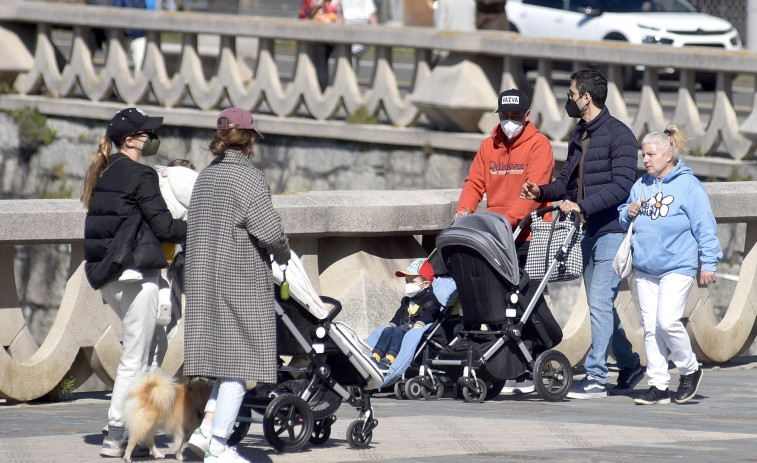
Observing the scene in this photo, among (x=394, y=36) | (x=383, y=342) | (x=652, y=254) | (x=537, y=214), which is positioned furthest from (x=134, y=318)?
(x=394, y=36)

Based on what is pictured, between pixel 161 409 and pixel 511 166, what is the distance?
296 centimetres

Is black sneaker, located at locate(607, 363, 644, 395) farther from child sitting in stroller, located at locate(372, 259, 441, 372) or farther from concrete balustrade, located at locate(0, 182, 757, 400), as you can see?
child sitting in stroller, located at locate(372, 259, 441, 372)

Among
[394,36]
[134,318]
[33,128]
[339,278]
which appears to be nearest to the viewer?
[134,318]

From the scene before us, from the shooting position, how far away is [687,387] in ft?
24.5

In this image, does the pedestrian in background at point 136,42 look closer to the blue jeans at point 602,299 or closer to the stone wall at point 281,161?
the stone wall at point 281,161

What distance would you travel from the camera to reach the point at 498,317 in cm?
745

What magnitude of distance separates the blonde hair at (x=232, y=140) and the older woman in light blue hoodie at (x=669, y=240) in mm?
2508

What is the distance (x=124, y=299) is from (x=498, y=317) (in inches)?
88.7

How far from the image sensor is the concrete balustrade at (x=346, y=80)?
37.8 ft

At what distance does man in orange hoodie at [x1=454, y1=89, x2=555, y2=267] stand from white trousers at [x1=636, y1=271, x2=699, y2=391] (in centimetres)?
78

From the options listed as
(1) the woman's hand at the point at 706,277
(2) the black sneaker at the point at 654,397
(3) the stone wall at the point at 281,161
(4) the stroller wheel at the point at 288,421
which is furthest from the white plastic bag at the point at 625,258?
(3) the stone wall at the point at 281,161

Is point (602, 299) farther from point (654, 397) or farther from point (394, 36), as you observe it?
point (394, 36)

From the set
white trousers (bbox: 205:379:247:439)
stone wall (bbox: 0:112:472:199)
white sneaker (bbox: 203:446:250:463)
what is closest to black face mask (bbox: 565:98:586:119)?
white trousers (bbox: 205:379:247:439)

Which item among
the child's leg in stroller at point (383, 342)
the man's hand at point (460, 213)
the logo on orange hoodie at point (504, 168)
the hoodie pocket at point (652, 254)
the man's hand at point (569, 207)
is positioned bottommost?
the child's leg in stroller at point (383, 342)
